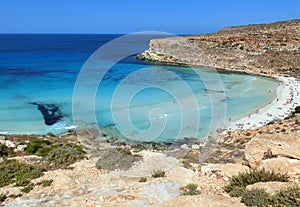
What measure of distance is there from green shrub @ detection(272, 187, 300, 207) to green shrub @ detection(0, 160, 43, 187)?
6616 millimetres

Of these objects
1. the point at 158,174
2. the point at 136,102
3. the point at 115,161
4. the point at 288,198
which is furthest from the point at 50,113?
the point at 288,198

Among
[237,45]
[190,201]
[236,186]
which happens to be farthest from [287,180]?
[237,45]

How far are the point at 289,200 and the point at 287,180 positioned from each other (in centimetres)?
141

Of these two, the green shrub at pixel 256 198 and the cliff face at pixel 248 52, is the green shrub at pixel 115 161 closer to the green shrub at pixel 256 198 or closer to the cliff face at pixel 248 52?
the green shrub at pixel 256 198

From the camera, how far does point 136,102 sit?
32.4 metres

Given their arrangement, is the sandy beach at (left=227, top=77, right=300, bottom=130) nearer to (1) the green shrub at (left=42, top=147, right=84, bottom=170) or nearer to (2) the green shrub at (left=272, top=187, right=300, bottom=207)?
(1) the green shrub at (left=42, top=147, right=84, bottom=170)

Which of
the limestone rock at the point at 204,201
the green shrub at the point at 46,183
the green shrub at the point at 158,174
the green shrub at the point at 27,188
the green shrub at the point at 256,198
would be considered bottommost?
the green shrub at the point at 27,188

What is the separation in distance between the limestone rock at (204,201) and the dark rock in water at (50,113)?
20753mm

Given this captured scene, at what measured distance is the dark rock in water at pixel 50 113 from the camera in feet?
83.6

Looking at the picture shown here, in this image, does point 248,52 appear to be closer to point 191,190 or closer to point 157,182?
point 157,182

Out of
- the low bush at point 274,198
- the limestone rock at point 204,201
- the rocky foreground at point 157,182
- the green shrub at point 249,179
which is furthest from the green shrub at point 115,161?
the low bush at point 274,198

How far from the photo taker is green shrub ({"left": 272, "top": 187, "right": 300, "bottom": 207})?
4.91 meters

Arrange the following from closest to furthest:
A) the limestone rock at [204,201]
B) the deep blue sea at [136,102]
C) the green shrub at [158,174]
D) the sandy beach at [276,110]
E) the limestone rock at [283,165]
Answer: the limestone rock at [204,201], the limestone rock at [283,165], the green shrub at [158,174], the deep blue sea at [136,102], the sandy beach at [276,110]

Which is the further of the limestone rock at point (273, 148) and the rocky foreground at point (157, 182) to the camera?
the limestone rock at point (273, 148)
